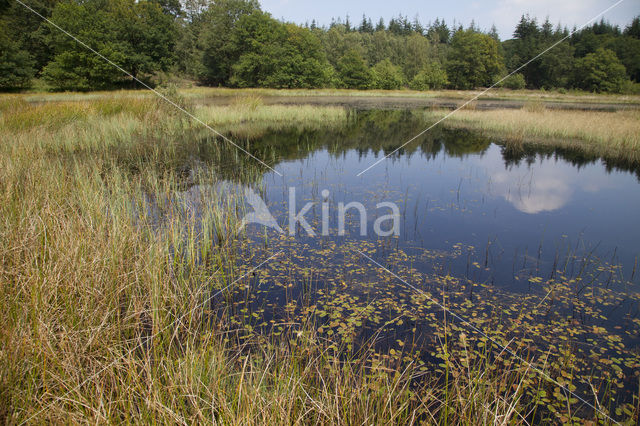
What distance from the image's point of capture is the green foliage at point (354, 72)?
48.5 m

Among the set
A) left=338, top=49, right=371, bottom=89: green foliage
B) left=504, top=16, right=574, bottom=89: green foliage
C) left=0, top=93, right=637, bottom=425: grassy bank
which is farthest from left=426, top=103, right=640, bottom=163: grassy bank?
left=338, top=49, right=371, bottom=89: green foliage

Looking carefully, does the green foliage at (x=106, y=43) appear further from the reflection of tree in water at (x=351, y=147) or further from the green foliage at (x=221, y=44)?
the reflection of tree in water at (x=351, y=147)

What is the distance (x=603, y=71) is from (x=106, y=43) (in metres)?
54.2

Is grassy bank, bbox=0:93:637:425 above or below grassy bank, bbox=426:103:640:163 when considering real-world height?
below

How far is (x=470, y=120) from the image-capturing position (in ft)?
61.2

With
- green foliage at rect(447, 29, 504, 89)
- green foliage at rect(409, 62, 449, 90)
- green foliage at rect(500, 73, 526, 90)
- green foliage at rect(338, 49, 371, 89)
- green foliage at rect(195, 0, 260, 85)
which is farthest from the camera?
green foliage at rect(447, 29, 504, 89)

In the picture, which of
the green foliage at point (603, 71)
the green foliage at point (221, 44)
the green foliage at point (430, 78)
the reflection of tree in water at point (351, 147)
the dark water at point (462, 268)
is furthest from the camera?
the green foliage at point (430, 78)

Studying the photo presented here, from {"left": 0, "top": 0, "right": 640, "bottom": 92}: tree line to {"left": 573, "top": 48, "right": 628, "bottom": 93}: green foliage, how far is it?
0.37ft

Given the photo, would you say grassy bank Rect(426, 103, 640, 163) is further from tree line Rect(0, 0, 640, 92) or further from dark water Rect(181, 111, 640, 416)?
tree line Rect(0, 0, 640, 92)

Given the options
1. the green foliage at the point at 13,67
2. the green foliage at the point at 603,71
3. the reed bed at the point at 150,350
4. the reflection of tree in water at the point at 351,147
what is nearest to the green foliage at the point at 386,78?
the green foliage at the point at 603,71

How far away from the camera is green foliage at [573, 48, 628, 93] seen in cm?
4022

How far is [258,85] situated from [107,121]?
125 ft

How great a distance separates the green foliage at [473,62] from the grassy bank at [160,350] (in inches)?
2193

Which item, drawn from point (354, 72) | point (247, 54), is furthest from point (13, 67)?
point (354, 72)
